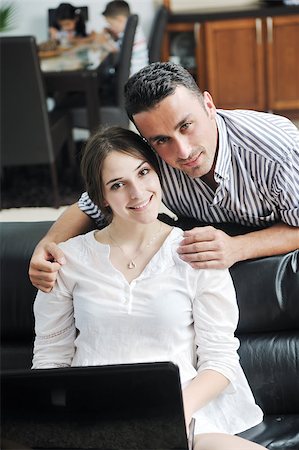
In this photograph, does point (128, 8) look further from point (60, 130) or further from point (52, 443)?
point (52, 443)

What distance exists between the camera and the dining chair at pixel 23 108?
4105 millimetres

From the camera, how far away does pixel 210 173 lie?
2.00m

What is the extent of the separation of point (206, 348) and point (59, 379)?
482 millimetres

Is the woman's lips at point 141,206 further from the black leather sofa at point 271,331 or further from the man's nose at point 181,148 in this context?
the black leather sofa at point 271,331

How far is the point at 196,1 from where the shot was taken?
6.31m

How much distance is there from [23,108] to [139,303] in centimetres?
261

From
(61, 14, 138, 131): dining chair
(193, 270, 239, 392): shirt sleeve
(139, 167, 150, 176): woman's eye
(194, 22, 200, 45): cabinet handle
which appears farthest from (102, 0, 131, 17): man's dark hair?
(193, 270, 239, 392): shirt sleeve

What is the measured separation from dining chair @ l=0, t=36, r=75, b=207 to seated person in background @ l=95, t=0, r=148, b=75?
3.31ft

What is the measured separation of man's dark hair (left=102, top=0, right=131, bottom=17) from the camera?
561 cm

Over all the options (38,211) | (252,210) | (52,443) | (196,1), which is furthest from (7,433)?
(196,1)

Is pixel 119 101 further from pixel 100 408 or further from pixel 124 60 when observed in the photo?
pixel 100 408

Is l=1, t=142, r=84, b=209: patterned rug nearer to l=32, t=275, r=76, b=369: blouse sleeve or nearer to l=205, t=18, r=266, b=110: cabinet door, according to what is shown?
l=205, t=18, r=266, b=110: cabinet door

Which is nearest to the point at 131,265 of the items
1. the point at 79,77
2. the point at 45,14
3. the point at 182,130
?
the point at 182,130

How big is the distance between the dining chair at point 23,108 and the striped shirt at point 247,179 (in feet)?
7.27
